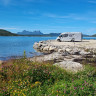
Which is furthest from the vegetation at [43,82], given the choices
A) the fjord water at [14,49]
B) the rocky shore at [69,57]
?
the fjord water at [14,49]

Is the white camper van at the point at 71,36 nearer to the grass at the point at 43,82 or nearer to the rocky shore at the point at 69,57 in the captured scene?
the rocky shore at the point at 69,57

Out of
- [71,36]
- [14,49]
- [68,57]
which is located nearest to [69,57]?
[68,57]

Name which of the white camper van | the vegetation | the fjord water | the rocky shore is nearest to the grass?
the vegetation

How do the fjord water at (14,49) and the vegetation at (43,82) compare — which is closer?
the vegetation at (43,82)

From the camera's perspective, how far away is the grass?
5.06 m

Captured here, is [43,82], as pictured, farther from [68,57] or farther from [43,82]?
[68,57]

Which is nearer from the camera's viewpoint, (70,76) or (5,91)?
(5,91)

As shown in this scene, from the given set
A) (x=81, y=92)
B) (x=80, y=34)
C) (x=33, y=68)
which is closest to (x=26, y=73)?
(x=33, y=68)

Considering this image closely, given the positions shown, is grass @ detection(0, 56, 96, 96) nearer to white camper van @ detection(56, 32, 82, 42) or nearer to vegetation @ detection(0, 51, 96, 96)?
vegetation @ detection(0, 51, 96, 96)

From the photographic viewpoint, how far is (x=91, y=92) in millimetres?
5055

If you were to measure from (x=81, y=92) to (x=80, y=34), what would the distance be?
121 feet

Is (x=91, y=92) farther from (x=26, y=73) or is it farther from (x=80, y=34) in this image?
(x=80, y=34)

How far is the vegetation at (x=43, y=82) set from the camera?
506 cm

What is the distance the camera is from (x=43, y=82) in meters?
6.50
